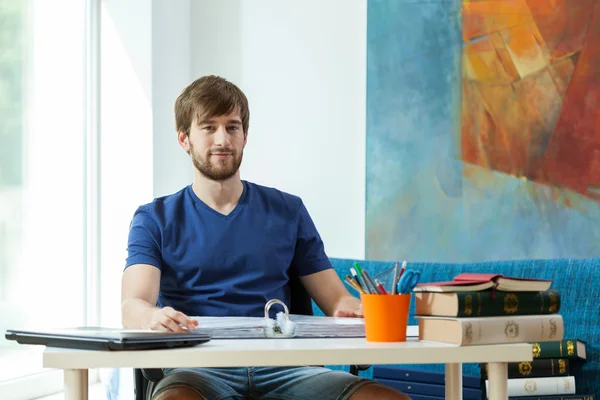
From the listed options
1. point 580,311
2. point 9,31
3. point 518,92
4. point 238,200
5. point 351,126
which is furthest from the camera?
point 351,126

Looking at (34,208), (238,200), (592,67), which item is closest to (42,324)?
(34,208)

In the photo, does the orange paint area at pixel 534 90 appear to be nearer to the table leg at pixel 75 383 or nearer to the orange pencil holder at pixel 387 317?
the orange pencil holder at pixel 387 317

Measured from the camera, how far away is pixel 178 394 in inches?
59.7

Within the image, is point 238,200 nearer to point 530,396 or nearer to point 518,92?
point 530,396

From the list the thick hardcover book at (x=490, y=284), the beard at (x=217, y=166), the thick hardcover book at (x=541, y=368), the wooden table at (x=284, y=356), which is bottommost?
the thick hardcover book at (x=541, y=368)

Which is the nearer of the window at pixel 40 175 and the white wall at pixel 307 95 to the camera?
the window at pixel 40 175

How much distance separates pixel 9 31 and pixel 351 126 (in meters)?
1.41

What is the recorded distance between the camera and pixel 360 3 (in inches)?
135

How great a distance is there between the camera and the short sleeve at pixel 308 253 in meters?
2.12

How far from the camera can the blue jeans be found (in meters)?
1.59

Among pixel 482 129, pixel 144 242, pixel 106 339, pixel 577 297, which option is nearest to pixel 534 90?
pixel 482 129

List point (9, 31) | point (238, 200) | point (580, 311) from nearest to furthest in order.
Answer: point (238, 200), point (580, 311), point (9, 31)

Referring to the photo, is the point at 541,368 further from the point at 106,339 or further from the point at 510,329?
the point at 106,339

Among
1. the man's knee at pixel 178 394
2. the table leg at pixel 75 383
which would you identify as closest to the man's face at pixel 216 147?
the man's knee at pixel 178 394
